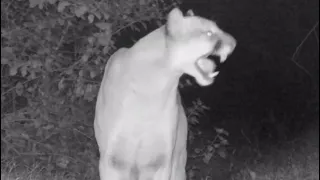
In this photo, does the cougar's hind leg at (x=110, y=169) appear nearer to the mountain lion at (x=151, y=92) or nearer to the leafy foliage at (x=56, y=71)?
the mountain lion at (x=151, y=92)

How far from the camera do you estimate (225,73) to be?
689 cm

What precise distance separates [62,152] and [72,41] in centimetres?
90

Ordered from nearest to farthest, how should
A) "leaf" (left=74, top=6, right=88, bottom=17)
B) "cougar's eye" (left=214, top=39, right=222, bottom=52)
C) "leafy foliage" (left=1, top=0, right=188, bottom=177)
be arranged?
"cougar's eye" (left=214, top=39, right=222, bottom=52) < "leaf" (left=74, top=6, right=88, bottom=17) < "leafy foliage" (left=1, top=0, right=188, bottom=177)

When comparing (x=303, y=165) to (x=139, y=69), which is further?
(x=303, y=165)

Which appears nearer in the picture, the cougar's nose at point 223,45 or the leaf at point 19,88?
the cougar's nose at point 223,45

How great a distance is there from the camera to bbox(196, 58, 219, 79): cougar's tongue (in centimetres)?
346

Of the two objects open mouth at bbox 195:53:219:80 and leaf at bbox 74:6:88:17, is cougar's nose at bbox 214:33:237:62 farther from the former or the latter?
leaf at bbox 74:6:88:17

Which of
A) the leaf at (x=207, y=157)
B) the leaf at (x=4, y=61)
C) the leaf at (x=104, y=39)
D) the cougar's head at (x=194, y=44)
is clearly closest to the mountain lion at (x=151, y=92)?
the cougar's head at (x=194, y=44)

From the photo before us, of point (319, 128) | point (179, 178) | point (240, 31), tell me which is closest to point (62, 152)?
point (179, 178)

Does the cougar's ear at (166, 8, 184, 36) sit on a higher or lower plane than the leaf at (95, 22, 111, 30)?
higher

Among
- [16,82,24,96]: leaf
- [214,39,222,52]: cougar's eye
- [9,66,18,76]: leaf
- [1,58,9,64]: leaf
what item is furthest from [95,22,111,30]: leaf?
[214,39,222,52]: cougar's eye

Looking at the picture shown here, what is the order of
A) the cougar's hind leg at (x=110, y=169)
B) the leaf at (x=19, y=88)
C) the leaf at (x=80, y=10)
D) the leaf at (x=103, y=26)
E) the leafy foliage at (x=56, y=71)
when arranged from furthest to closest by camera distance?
the leaf at (x=19, y=88)
the leafy foliage at (x=56, y=71)
the leaf at (x=103, y=26)
the leaf at (x=80, y=10)
the cougar's hind leg at (x=110, y=169)

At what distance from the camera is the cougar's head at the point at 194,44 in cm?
341

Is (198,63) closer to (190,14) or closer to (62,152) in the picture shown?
(190,14)
